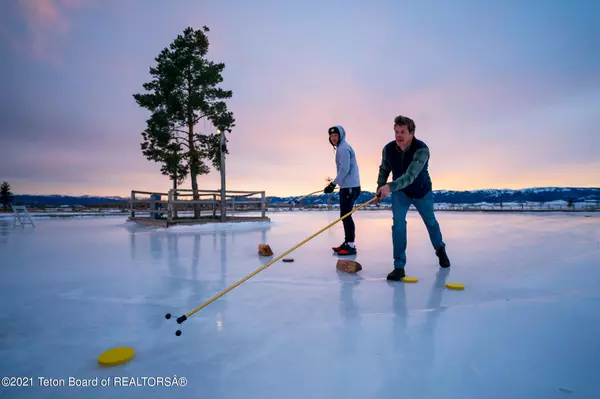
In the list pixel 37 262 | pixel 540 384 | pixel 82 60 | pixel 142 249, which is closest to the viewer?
pixel 540 384

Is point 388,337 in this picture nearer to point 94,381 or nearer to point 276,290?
point 276,290

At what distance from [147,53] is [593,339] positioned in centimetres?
2187

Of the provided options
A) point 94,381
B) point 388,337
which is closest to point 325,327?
point 388,337

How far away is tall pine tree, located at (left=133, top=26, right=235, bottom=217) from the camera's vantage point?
1695 cm

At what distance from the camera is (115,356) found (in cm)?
165

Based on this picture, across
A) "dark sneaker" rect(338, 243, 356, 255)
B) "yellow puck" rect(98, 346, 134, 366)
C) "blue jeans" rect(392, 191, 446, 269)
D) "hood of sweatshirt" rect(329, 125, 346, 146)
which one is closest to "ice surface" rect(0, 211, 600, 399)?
"yellow puck" rect(98, 346, 134, 366)

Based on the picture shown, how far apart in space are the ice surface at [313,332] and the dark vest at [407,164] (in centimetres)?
106

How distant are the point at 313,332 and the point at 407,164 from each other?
7.82 feet

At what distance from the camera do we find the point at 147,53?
711 inches

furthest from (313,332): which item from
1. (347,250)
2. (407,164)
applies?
(347,250)

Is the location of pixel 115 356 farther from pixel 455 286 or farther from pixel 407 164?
pixel 407 164

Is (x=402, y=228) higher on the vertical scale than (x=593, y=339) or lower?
higher

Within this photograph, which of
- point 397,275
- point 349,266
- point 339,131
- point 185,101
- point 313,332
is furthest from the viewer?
point 185,101

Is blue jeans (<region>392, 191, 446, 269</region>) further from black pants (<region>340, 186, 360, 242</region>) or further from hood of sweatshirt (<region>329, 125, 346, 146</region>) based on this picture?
hood of sweatshirt (<region>329, 125, 346, 146</region>)
